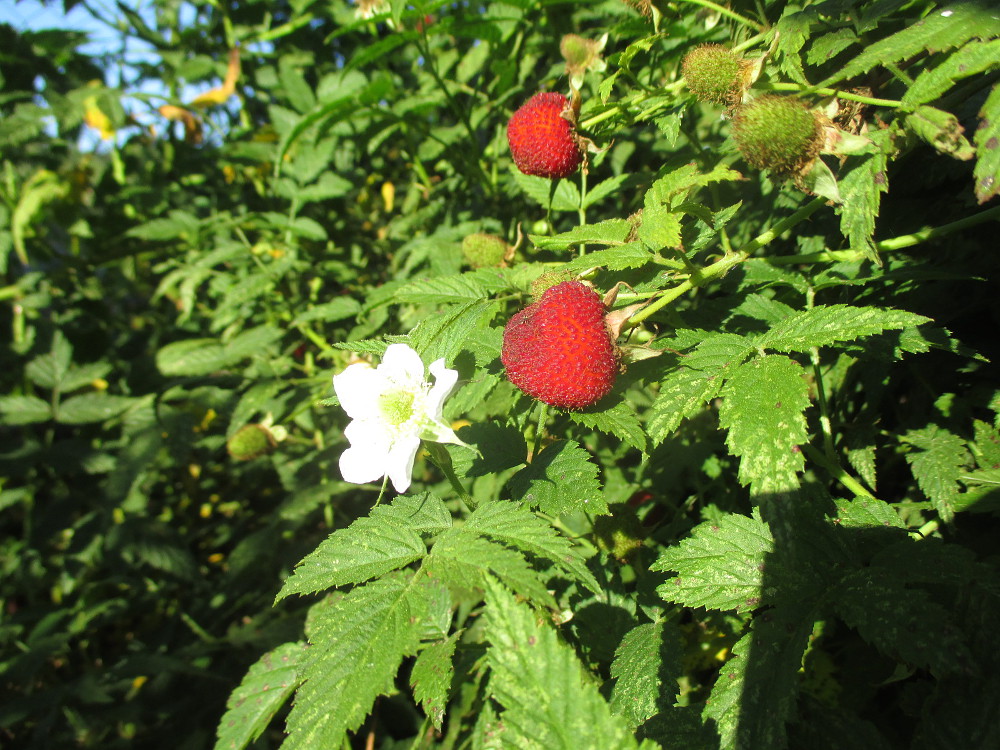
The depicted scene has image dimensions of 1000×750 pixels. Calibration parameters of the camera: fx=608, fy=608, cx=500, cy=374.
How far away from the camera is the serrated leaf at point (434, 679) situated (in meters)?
0.97

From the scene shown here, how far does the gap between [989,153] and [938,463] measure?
0.58 meters

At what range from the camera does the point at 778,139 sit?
958 mm

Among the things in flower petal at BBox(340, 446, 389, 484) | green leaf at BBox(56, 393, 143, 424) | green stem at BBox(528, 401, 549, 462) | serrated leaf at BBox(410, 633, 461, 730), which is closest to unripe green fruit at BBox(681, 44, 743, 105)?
green stem at BBox(528, 401, 549, 462)

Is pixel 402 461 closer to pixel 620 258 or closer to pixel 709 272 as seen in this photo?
pixel 620 258

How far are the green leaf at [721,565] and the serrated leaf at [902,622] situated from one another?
0.42 feet

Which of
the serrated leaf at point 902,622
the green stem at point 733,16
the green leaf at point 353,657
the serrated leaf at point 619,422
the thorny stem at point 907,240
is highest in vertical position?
the green stem at point 733,16

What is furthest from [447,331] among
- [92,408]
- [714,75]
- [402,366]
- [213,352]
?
[92,408]

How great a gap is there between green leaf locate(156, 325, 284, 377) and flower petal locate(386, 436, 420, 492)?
4.24 feet

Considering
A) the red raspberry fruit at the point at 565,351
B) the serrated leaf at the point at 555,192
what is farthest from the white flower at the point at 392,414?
the serrated leaf at the point at 555,192

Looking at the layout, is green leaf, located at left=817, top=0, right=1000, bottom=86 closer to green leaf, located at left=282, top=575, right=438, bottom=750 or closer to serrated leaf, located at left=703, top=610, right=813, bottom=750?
serrated leaf, located at left=703, top=610, right=813, bottom=750

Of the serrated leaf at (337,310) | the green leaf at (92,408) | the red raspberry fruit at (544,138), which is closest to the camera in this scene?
the red raspberry fruit at (544,138)

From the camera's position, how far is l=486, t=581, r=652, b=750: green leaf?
2.20ft

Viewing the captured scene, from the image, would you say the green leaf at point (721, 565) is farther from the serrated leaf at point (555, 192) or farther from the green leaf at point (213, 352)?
the green leaf at point (213, 352)

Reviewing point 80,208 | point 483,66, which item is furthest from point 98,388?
point 483,66
